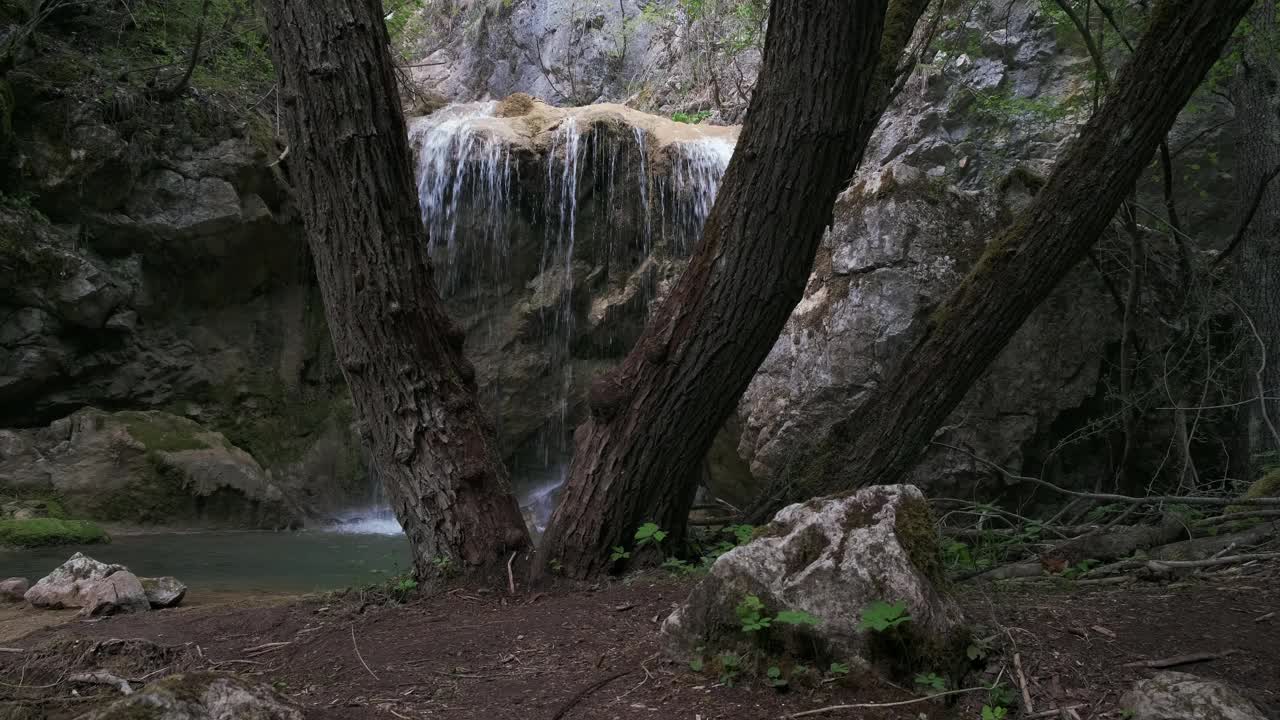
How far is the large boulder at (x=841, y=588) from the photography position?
2.13 m

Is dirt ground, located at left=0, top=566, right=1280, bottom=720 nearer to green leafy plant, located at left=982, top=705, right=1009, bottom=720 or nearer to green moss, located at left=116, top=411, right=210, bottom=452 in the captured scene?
green leafy plant, located at left=982, top=705, right=1009, bottom=720

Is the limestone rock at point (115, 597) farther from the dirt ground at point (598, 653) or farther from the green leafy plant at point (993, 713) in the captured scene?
the green leafy plant at point (993, 713)

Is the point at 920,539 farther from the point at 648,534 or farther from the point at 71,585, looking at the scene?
the point at 71,585

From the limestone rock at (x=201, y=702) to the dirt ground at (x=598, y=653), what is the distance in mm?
233

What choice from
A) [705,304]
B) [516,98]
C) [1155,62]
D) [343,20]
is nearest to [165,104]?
[516,98]

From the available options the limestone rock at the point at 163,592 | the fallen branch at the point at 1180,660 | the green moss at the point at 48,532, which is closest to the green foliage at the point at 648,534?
the fallen branch at the point at 1180,660

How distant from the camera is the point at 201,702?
1861 millimetres

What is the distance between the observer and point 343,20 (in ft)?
10.7

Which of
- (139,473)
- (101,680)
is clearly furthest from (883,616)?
(139,473)

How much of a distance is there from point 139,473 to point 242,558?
6.92ft

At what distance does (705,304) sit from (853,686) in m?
1.73

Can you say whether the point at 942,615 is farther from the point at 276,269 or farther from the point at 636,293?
the point at 276,269

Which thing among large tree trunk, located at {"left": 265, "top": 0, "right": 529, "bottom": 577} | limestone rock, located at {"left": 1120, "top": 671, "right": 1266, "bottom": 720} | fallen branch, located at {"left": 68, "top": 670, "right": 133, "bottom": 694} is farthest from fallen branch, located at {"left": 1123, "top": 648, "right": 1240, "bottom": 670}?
fallen branch, located at {"left": 68, "top": 670, "right": 133, "bottom": 694}

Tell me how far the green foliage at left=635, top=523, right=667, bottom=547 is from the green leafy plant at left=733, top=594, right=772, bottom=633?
109 cm
